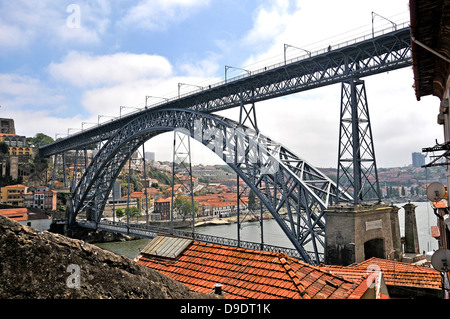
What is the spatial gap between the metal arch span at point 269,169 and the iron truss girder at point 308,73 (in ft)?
4.17

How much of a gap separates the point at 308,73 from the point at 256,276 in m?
13.5

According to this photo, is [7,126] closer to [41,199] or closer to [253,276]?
[41,199]

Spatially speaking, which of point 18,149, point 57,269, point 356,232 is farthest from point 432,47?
point 18,149

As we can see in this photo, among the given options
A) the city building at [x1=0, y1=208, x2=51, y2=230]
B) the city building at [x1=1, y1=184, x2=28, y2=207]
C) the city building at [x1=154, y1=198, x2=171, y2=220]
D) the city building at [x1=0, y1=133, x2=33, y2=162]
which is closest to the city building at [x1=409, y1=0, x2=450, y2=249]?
the city building at [x1=0, y1=208, x2=51, y2=230]

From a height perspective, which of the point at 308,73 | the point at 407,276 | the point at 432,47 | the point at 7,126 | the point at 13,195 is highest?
the point at 7,126

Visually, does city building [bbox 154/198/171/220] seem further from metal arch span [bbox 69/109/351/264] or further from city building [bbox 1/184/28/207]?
metal arch span [bbox 69/109/351/264]

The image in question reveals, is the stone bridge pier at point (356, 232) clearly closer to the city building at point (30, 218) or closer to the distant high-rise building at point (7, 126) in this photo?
the city building at point (30, 218)

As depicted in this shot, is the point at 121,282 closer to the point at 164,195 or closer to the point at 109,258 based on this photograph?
the point at 109,258

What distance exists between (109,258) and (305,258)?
1380 centimetres

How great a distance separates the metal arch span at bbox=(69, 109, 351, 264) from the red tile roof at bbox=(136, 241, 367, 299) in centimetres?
852

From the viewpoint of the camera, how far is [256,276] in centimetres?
547

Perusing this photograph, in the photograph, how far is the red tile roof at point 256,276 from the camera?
5047mm

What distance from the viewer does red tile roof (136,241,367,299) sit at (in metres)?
5.05

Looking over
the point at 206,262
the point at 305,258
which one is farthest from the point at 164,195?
the point at 206,262
